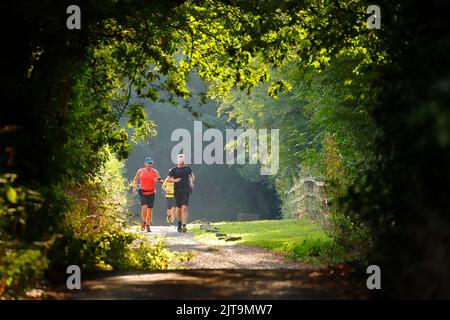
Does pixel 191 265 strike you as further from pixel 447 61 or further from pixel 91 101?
pixel 447 61

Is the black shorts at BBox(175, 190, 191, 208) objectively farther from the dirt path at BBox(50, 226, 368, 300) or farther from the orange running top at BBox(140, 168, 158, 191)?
the dirt path at BBox(50, 226, 368, 300)

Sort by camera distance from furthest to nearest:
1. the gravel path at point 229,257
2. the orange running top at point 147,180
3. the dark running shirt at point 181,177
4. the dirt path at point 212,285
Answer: the orange running top at point 147,180
the dark running shirt at point 181,177
the gravel path at point 229,257
the dirt path at point 212,285

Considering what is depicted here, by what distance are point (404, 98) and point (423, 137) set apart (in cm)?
157

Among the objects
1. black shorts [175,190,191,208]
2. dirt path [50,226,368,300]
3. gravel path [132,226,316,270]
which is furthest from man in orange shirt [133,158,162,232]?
dirt path [50,226,368,300]

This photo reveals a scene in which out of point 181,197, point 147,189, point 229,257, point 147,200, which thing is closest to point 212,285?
point 229,257

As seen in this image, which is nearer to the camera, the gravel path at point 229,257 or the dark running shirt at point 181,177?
the gravel path at point 229,257

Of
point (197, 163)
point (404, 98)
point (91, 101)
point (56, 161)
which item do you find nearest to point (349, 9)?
point (91, 101)

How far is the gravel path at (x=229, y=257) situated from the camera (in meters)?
14.8

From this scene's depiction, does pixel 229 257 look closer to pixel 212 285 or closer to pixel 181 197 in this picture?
pixel 181 197

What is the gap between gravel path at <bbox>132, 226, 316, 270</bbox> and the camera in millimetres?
14844

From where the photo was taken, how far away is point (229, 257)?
17125 millimetres

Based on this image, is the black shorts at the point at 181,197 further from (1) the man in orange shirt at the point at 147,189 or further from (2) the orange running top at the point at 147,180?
(2) the orange running top at the point at 147,180

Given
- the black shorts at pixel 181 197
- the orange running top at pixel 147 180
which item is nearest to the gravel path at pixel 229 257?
the black shorts at pixel 181 197

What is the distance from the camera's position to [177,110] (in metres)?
73.6
